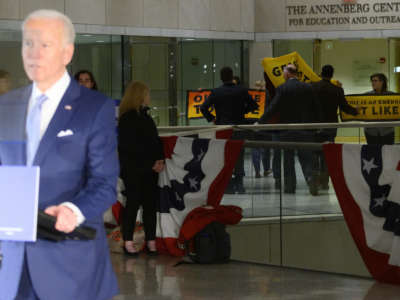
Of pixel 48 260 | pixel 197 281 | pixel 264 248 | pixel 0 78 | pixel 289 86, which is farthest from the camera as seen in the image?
pixel 289 86

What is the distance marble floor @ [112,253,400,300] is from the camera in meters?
8.02

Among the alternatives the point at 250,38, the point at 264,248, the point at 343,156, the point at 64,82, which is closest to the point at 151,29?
the point at 250,38

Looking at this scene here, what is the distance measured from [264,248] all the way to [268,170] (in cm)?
123

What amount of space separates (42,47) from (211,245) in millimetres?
6241

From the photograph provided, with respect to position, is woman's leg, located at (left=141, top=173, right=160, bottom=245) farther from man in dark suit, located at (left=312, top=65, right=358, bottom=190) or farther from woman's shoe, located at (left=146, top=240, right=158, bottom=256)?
man in dark suit, located at (left=312, top=65, right=358, bottom=190)

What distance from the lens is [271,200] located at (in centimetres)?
1030

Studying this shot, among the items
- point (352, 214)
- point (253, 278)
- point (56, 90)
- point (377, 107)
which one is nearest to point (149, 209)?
point (253, 278)

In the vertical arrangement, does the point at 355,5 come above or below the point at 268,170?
above

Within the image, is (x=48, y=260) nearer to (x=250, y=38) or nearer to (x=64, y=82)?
(x=64, y=82)

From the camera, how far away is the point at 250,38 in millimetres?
27266

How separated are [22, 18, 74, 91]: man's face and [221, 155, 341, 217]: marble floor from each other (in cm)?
670

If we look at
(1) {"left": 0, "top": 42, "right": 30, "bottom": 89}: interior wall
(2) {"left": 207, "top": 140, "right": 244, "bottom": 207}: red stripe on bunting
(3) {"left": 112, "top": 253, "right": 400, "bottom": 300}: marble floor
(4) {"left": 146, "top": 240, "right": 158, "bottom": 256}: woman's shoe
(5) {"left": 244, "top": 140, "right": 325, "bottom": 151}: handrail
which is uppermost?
(1) {"left": 0, "top": 42, "right": 30, "bottom": 89}: interior wall

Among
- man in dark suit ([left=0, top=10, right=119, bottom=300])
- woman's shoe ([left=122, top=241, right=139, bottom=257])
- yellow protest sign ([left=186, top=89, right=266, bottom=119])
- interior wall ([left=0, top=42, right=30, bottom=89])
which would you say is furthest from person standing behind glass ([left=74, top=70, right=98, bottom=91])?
interior wall ([left=0, top=42, right=30, bottom=89])

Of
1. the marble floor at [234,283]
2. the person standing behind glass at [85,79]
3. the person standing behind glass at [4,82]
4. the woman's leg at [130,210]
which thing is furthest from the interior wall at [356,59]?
the person standing behind glass at [4,82]
